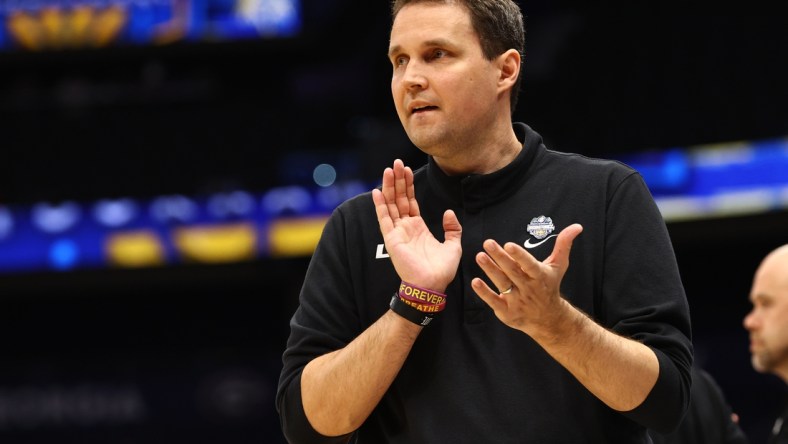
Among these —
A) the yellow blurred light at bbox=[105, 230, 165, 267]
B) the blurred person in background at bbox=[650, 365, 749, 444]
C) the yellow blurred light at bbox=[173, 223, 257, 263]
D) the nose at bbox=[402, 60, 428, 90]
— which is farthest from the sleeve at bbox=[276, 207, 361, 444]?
the yellow blurred light at bbox=[105, 230, 165, 267]

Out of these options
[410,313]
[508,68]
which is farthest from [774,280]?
[410,313]

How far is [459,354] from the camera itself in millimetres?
2609

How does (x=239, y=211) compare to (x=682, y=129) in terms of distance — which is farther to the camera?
(x=239, y=211)

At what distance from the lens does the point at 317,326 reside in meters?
2.73

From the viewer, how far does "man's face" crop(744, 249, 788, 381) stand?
4.96 m

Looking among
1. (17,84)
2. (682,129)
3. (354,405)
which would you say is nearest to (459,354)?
(354,405)

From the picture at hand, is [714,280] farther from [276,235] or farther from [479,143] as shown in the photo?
[479,143]

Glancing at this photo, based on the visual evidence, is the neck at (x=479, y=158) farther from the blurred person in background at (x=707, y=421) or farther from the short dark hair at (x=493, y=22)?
the blurred person in background at (x=707, y=421)

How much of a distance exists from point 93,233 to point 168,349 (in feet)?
5.49

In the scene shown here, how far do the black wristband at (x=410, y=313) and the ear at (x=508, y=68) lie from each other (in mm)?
646

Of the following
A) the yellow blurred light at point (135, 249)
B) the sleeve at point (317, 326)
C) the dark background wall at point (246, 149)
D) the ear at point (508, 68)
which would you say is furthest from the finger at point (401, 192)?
the yellow blurred light at point (135, 249)

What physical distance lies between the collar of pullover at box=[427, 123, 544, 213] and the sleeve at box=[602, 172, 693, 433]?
8.9 inches

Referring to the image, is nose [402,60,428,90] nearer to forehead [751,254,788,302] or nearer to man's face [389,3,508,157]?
man's face [389,3,508,157]

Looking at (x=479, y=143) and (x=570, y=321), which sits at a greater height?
(x=479, y=143)
